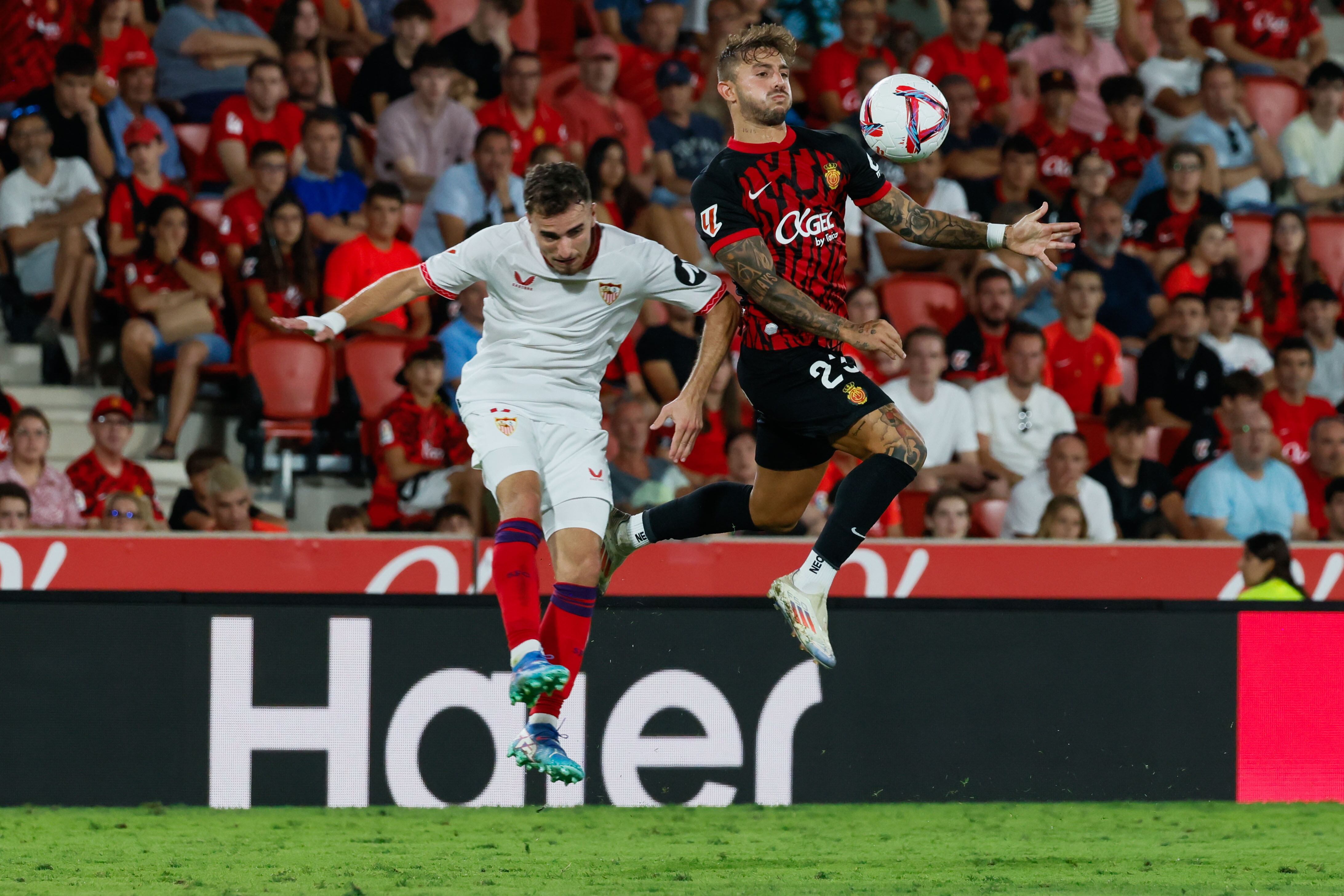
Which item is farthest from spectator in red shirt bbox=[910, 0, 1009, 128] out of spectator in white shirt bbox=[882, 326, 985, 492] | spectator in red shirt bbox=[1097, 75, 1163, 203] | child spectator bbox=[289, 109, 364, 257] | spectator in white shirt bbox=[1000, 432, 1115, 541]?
child spectator bbox=[289, 109, 364, 257]

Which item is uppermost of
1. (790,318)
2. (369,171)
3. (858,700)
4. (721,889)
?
(369,171)

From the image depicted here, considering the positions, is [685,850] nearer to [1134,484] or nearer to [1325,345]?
[1134,484]

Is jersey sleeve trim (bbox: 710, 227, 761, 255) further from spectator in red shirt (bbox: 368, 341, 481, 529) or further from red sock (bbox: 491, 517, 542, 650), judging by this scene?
spectator in red shirt (bbox: 368, 341, 481, 529)

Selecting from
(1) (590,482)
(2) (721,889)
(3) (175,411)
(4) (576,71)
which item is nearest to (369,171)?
(4) (576,71)

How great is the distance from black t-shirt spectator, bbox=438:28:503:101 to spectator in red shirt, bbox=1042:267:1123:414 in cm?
438

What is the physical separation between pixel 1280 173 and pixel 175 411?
8658mm

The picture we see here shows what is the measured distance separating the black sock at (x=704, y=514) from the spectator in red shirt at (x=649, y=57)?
271 inches

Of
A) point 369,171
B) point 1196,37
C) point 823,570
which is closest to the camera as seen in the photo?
point 823,570

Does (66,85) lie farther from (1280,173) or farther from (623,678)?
(1280,173)

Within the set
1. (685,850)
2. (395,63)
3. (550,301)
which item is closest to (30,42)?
(395,63)

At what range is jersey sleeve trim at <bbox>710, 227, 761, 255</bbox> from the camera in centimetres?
584

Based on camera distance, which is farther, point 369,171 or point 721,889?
point 369,171

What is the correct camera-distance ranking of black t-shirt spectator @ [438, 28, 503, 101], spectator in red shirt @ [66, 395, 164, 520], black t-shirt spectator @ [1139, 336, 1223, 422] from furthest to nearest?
black t-shirt spectator @ [438, 28, 503, 101] → black t-shirt spectator @ [1139, 336, 1223, 422] → spectator in red shirt @ [66, 395, 164, 520]

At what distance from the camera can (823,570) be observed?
19.8ft
